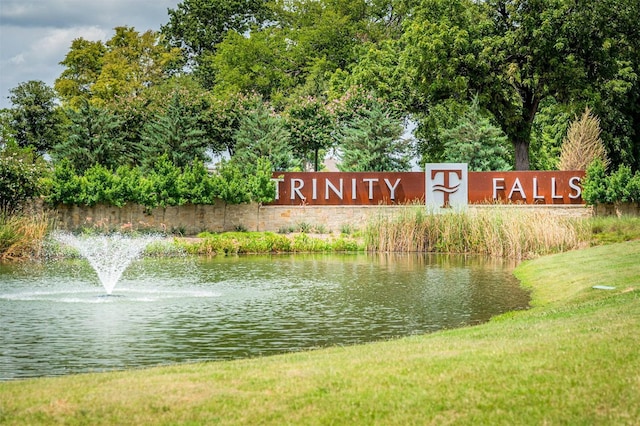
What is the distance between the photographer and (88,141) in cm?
4781

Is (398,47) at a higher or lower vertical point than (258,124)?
higher

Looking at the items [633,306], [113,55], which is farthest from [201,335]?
[113,55]

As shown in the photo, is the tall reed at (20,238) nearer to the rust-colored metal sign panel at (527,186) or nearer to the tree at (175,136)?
the tree at (175,136)

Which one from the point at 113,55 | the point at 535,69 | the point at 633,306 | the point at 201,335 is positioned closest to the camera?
the point at 633,306

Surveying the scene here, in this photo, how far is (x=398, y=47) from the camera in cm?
5409

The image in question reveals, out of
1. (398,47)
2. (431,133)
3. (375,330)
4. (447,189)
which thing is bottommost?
(375,330)

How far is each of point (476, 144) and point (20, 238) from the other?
2487 cm

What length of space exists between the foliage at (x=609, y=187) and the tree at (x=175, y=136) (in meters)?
18.9

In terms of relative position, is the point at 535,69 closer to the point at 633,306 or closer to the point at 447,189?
the point at 447,189

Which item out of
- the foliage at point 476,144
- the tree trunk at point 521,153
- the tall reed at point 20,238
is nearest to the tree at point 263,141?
the foliage at point 476,144

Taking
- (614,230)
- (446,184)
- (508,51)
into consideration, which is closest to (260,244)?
(446,184)

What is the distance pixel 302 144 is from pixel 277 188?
1110 centimetres

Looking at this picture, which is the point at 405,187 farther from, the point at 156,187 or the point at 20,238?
the point at 20,238

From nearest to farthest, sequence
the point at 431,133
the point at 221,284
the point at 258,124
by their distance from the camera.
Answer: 1. the point at 221,284
2. the point at 258,124
3. the point at 431,133
